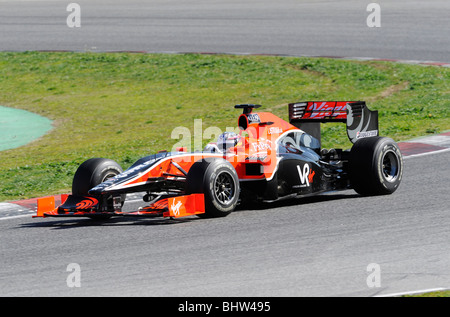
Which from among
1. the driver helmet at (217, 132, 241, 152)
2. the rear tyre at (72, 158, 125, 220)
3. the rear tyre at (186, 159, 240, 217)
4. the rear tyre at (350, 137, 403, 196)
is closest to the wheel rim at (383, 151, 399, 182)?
the rear tyre at (350, 137, 403, 196)

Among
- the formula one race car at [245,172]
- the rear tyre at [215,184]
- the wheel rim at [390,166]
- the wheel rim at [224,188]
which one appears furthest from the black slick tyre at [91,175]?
the wheel rim at [390,166]

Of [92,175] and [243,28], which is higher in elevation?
[243,28]

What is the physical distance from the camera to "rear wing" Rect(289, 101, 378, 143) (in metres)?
11.0

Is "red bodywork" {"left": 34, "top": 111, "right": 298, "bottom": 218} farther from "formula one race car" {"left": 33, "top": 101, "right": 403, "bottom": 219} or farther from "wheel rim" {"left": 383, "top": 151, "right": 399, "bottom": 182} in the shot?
"wheel rim" {"left": 383, "top": 151, "right": 399, "bottom": 182}

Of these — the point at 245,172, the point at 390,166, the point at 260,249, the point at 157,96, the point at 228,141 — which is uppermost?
the point at 157,96

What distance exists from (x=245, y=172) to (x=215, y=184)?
2.90 feet

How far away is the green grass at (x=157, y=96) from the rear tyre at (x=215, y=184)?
12.5 feet

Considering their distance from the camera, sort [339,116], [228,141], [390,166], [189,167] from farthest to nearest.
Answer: [339,116] → [390,166] → [228,141] → [189,167]

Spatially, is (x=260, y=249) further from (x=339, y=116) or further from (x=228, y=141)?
(x=339, y=116)

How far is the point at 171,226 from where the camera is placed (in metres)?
9.19

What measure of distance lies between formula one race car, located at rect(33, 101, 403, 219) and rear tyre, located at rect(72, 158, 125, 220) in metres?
0.01

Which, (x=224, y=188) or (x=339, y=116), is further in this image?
(x=339, y=116)

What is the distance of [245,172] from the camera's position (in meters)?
10.0

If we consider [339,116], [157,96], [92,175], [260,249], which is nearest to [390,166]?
[339,116]
